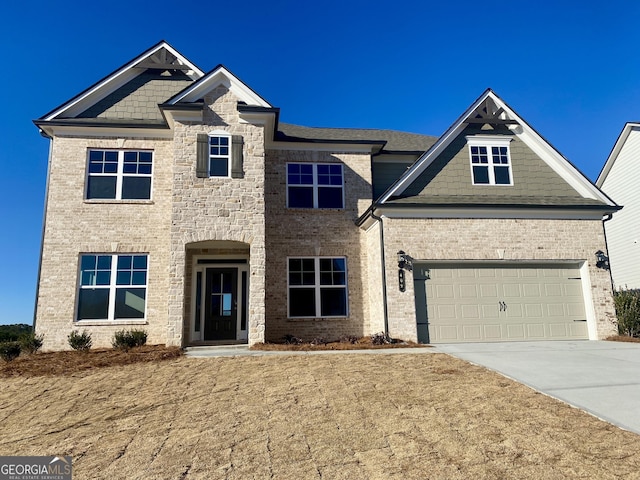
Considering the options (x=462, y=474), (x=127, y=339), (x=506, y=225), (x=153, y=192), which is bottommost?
(x=462, y=474)

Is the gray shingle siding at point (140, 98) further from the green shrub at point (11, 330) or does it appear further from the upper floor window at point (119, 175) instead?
the green shrub at point (11, 330)

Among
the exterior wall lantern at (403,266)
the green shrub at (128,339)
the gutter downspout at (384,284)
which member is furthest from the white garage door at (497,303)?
the green shrub at (128,339)

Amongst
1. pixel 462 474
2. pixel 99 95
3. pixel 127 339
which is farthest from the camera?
pixel 99 95

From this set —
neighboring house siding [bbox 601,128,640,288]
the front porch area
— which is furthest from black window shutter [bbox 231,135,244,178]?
neighboring house siding [bbox 601,128,640,288]

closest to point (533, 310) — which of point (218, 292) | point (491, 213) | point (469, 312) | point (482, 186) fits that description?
point (469, 312)

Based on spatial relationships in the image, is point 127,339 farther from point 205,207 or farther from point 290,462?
point 290,462

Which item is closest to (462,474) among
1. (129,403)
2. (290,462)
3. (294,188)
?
(290,462)

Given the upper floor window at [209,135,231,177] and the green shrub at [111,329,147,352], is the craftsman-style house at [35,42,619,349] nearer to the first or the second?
the upper floor window at [209,135,231,177]

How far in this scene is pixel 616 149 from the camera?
20625 millimetres

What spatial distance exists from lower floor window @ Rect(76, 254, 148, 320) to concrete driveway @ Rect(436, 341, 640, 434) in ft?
30.3

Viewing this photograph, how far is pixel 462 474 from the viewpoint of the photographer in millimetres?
4227

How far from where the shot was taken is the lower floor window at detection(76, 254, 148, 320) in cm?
1289

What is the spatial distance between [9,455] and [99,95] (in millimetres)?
12708

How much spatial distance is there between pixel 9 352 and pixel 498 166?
1524cm
